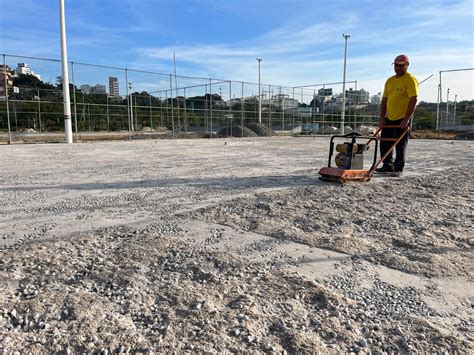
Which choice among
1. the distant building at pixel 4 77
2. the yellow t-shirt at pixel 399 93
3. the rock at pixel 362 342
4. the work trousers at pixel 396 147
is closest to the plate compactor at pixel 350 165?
the work trousers at pixel 396 147

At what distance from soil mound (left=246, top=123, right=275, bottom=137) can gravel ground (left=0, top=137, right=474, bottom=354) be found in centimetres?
2265

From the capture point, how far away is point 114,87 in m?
20.5

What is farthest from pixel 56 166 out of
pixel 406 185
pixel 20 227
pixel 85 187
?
pixel 406 185

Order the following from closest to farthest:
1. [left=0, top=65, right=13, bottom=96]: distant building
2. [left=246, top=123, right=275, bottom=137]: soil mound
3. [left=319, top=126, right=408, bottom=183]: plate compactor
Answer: [left=319, top=126, right=408, bottom=183]: plate compactor, [left=0, top=65, right=13, bottom=96]: distant building, [left=246, top=123, right=275, bottom=137]: soil mound

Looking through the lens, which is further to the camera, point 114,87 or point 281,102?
point 281,102

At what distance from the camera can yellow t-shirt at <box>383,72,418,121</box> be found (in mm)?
6575

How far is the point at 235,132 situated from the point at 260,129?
259cm

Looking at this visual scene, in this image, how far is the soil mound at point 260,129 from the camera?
90.8 ft

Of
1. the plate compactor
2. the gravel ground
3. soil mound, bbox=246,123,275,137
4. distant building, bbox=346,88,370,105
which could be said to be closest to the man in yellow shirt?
the plate compactor

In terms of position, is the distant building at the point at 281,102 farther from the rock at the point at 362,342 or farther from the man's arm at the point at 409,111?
the rock at the point at 362,342

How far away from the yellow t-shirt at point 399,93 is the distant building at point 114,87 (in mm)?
16395

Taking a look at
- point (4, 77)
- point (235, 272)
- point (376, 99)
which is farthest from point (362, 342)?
point (376, 99)

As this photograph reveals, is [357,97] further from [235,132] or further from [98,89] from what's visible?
[98,89]

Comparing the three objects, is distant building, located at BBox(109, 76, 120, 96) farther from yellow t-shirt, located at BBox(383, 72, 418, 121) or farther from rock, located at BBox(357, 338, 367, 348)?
Answer: rock, located at BBox(357, 338, 367, 348)
